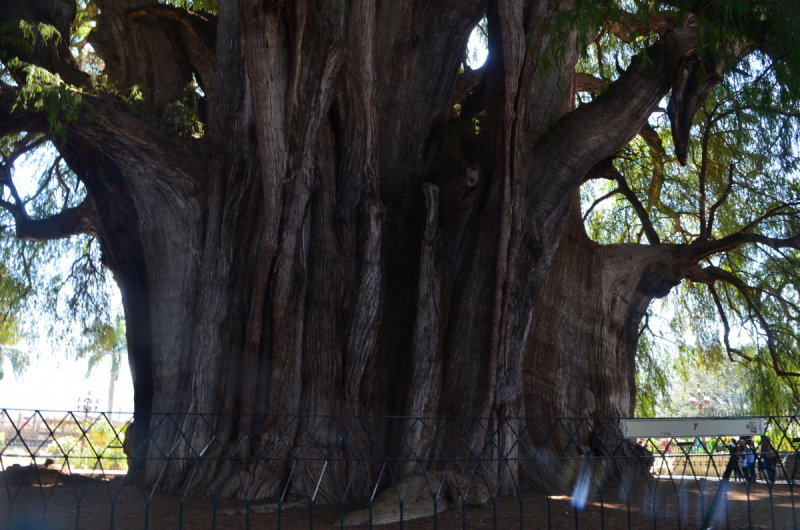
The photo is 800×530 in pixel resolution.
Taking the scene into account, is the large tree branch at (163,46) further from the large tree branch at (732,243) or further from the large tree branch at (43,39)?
the large tree branch at (732,243)

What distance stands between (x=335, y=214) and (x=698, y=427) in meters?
3.19

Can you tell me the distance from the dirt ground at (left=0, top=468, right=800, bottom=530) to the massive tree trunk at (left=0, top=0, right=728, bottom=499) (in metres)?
0.41

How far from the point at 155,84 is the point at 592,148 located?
4216 millimetres

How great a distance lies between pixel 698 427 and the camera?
3475 millimetres

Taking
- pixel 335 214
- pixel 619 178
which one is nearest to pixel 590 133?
pixel 619 178

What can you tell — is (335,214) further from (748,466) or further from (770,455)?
(770,455)

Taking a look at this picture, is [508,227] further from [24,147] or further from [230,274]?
[24,147]

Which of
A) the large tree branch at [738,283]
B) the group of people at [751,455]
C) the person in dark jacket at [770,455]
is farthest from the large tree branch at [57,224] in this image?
the large tree branch at [738,283]

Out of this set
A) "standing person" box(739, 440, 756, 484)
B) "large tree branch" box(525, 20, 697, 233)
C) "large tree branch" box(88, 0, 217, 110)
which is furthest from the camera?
"large tree branch" box(88, 0, 217, 110)

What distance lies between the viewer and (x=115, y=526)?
3658 millimetres

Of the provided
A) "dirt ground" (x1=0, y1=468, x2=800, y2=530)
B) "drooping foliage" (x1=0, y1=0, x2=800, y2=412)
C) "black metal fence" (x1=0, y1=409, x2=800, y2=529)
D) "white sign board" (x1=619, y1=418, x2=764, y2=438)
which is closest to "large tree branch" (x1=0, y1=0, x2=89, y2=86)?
"drooping foliage" (x1=0, y1=0, x2=800, y2=412)

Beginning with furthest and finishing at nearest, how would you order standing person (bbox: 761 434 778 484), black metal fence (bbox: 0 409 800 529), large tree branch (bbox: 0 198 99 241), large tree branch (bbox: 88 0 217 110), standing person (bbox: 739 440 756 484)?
large tree branch (bbox: 0 198 99 241)
large tree branch (bbox: 88 0 217 110)
black metal fence (bbox: 0 409 800 529)
standing person (bbox: 739 440 756 484)
standing person (bbox: 761 434 778 484)

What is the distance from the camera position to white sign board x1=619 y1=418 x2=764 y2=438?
3.43 metres

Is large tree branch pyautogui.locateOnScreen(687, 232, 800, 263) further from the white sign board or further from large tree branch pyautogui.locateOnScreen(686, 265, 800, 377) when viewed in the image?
the white sign board
